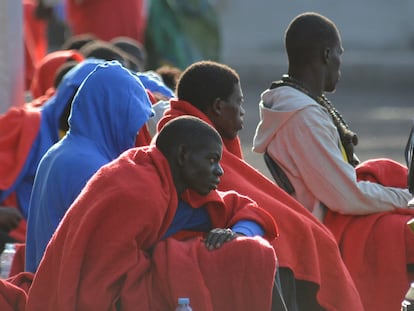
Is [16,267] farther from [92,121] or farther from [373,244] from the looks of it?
[373,244]

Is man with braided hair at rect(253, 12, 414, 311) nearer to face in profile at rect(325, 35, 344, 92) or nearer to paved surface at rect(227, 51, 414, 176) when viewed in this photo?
face in profile at rect(325, 35, 344, 92)

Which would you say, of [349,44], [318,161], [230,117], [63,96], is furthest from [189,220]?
[349,44]

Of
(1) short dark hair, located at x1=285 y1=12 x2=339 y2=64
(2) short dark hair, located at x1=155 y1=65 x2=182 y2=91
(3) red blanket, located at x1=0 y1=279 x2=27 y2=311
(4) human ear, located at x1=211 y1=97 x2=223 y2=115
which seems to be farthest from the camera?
(2) short dark hair, located at x1=155 y1=65 x2=182 y2=91

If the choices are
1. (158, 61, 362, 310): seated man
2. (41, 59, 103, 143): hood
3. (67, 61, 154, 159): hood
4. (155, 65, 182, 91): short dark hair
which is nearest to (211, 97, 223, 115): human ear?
(158, 61, 362, 310): seated man

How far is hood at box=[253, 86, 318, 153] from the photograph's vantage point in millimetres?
6664

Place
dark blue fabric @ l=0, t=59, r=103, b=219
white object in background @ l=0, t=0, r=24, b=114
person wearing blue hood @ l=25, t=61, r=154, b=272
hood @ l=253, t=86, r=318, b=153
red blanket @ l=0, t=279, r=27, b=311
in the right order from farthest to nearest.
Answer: white object in background @ l=0, t=0, r=24, b=114, dark blue fabric @ l=0, t=59, r=103, b=219, hood @ l=253, t=86, r=318, b=153, person wearing blue hood @ l=25, t=61, r=154, b=272, red blanket @ l=0, t=279, r=27, b=311

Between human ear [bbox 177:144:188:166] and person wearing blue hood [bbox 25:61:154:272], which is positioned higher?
human ear [bbox 177:144:188:166]

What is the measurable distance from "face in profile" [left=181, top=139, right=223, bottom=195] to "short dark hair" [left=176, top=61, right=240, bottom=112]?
0.81m

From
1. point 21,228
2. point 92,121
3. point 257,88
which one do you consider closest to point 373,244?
point 92,121

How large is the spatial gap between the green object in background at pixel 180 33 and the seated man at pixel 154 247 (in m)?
6.72

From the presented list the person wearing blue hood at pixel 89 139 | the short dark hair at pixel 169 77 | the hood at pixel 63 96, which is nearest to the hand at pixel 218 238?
the person wearing blue hood at pixel 89 139

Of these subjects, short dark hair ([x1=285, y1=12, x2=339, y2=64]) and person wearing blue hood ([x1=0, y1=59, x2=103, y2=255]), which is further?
person wearing blue hood ([x1=0, y1=59, x2=103, y2=255])

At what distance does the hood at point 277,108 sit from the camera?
6.66 m

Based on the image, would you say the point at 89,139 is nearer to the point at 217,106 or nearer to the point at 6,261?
the point at 217,106
